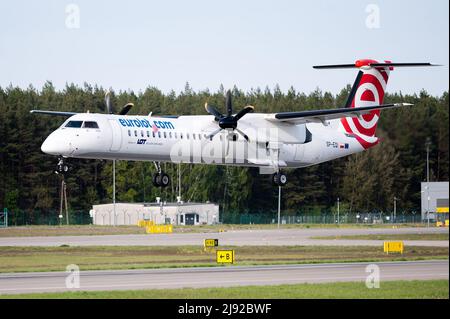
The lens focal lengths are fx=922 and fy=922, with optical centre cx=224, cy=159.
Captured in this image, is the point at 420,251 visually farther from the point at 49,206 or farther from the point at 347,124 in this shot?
the point at 49,206

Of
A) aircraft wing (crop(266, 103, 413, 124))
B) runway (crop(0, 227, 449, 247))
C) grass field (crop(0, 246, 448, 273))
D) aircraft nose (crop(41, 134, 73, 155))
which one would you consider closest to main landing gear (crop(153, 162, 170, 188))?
grass field (crop(0, 246, 448, 273))

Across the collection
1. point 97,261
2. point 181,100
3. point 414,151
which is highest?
point 181,100

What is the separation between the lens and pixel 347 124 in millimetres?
66938

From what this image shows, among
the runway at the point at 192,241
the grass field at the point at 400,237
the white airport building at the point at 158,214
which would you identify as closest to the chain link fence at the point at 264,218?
the white airport building at the point at 158,214

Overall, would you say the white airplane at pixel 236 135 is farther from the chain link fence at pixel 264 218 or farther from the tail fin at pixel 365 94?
the chain link fence at pixel 264 218

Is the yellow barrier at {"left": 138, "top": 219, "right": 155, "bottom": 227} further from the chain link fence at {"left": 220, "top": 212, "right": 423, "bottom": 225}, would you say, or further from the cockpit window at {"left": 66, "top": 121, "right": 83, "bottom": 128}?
the cockpit window at {"left": 66, "top": 121, "right": 83, "bottom": 128}

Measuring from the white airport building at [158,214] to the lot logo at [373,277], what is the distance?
67078mm

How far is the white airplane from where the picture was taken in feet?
172

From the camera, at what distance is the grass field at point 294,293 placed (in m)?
31.1

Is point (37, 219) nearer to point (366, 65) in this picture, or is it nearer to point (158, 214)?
point (158, 214)

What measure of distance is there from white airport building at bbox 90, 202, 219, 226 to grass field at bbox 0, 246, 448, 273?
1839 inches
